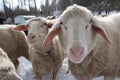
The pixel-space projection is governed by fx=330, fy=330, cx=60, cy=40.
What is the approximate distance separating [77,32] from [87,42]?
27cm

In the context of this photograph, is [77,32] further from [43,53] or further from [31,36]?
[43,53]

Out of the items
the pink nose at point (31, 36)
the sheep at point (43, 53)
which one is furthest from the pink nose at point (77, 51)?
the sheep at point (43, 53)

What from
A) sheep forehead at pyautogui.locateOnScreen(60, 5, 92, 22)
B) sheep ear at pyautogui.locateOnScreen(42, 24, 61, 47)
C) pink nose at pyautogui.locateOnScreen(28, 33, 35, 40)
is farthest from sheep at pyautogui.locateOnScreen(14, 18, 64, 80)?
Result: sheep forehead at pyautogui.locateOnScreen(60, 5, 92, 22)

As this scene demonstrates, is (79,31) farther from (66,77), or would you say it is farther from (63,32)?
(66,77)

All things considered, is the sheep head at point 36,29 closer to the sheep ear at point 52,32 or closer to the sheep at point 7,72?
the sheep ear at point 52,32

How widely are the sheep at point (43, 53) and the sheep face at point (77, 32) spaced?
1.71 meters

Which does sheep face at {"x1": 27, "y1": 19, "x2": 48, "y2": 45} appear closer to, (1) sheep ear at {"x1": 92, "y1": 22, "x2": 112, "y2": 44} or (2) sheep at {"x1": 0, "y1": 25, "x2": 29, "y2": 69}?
(2) sheep at {"x1": 0, "y1": 25, "x2": 29, "y2": 69}

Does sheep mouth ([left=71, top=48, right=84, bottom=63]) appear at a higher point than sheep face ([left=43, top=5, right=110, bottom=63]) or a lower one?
lower

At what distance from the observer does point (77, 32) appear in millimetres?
4395

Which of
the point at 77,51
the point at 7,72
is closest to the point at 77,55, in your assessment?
the point at 77,51

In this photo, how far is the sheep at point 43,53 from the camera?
6.62 metres

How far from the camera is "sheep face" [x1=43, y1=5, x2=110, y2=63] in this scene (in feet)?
14.2

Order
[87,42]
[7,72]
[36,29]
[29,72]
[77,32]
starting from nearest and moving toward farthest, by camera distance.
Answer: [7,72], [77,32], [87,42], [36,29], [29,72]

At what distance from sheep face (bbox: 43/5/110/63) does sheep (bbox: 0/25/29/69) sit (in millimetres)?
3469
